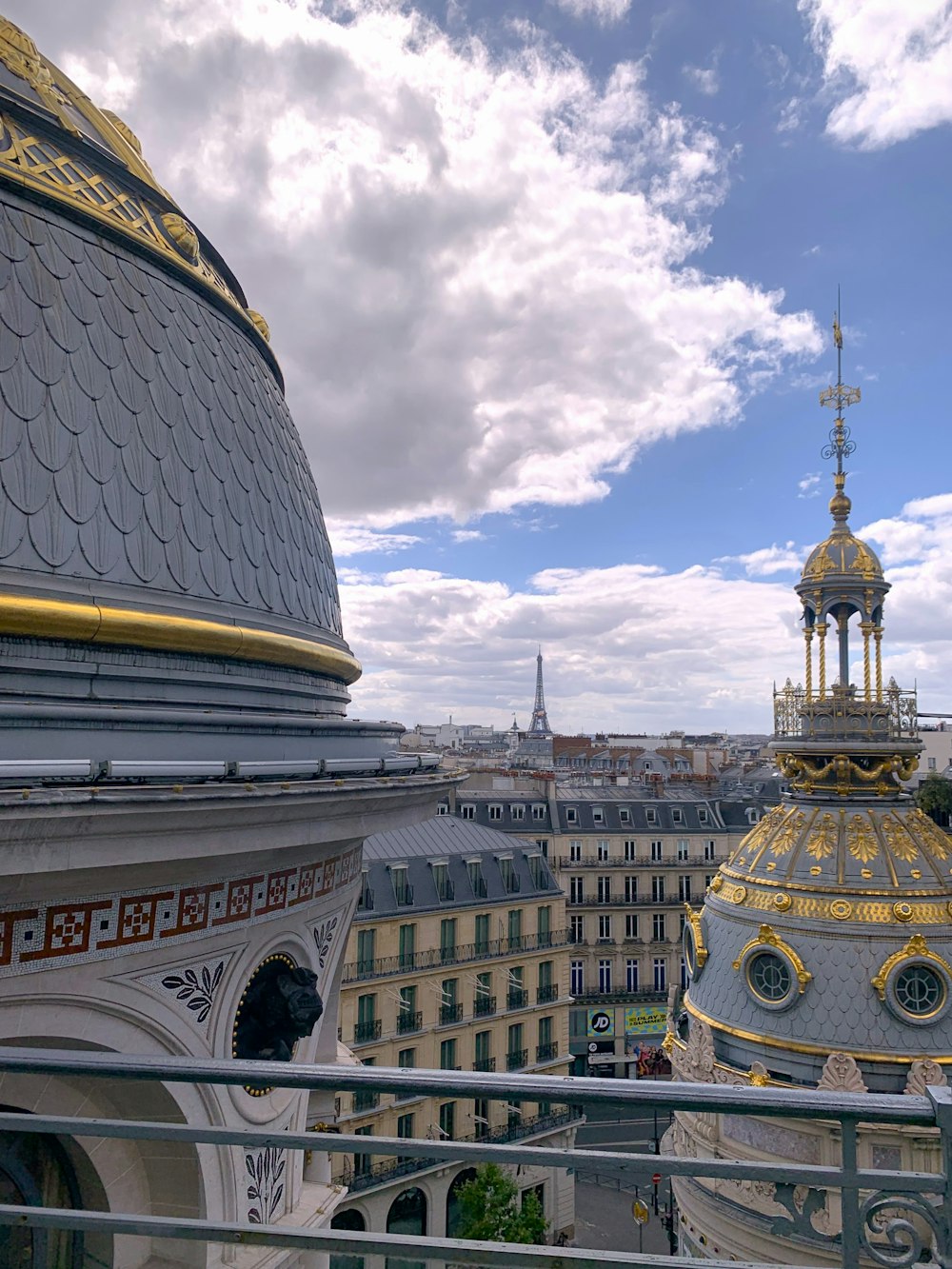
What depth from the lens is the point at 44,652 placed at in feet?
22.1

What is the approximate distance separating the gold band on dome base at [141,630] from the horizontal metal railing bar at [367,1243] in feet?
13.4

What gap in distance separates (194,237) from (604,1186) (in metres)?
40.7

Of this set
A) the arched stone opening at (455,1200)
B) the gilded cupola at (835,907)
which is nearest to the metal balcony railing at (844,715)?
the gilded cupola at (835,907)

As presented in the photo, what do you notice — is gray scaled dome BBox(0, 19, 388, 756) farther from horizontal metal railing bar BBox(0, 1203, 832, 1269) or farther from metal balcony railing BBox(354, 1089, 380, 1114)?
metal balcony railing BBox(354, 1089, 380, 1114)

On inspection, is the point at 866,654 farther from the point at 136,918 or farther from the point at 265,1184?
the point at 136,918

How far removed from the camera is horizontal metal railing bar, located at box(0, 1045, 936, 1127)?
10.8 feet

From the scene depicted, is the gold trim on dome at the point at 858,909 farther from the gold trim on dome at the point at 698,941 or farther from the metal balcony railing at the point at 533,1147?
the metal balcony railing at the point at 533,1147

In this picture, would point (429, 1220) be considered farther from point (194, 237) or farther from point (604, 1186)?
point (194, 237)

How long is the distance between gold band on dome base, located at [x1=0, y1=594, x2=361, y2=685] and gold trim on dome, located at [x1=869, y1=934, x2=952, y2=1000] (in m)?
15.3

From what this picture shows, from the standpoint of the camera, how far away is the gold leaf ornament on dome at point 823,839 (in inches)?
798

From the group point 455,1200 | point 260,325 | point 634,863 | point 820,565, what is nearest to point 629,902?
point 634,863

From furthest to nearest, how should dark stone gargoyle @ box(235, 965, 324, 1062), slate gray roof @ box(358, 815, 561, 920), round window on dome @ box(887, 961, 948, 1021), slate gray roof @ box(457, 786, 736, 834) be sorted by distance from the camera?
1. slate gray roof @ box(457, 786, 736, 834)
2. slate gray roof @ box(358, 815, 561, 920)
3. round window on dome @ box(887, 961, 948, 1021)
4. dark stone gargoyle @ box(235, 965, 324, 1062)

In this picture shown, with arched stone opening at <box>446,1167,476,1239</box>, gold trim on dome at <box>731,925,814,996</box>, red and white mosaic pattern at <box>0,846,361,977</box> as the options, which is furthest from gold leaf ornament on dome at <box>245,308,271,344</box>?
arched stone opening at <box>446,1167,476,1239</box>

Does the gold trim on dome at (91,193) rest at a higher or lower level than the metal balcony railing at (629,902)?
higher
